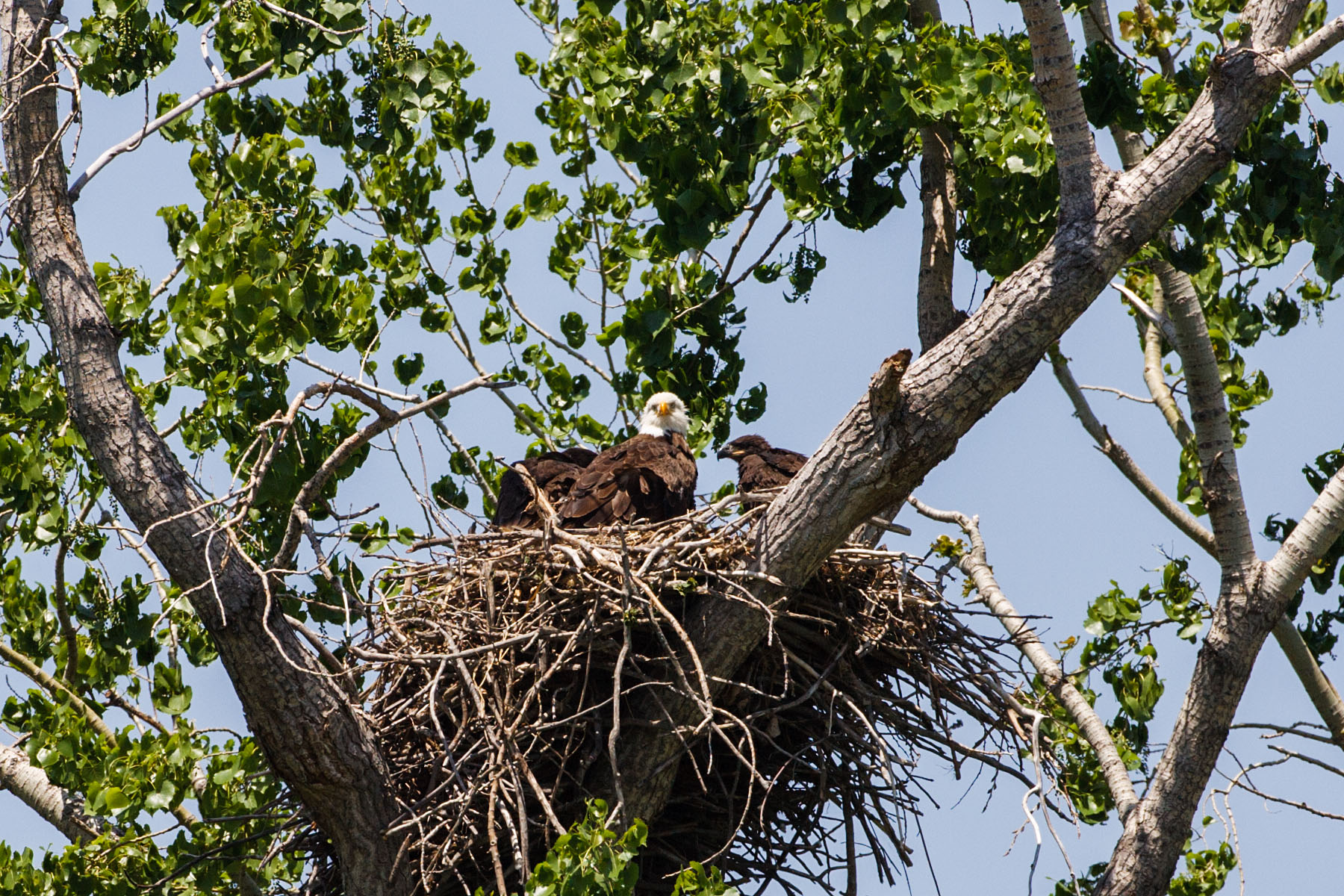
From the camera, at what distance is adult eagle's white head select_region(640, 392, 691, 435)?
25.0 feet

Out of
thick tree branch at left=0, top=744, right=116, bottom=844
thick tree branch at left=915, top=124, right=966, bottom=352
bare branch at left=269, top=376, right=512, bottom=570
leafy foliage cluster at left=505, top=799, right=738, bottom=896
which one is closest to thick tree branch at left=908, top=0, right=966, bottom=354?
thick tree branch at left=915, top=124, right=966, bottom=352

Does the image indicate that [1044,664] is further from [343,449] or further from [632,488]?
[343,449]

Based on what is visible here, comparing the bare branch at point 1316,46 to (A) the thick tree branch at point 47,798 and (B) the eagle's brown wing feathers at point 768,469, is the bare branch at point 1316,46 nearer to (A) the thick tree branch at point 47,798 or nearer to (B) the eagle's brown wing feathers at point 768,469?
(B) the eagle's brown wing feathers at point 768,469

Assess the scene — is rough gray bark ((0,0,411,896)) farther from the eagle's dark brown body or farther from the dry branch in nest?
the eagle's dark brown body

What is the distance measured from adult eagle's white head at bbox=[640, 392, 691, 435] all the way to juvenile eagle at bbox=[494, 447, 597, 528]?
618 mm

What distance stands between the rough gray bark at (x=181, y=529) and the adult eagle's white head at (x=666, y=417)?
9.96 feet

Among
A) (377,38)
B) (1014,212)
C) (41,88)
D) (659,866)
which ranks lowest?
(659,866)

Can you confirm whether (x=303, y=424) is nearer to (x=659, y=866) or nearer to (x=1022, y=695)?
(x=659, y=866)

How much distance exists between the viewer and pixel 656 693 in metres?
5.23

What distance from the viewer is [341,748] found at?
4.79 m

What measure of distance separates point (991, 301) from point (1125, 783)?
2604 mm

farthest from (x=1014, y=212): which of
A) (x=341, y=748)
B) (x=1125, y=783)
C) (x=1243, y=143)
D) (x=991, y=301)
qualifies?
(x=341, y=748)

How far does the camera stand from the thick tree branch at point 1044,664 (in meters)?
6.06

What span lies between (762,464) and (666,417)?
0.88 m
